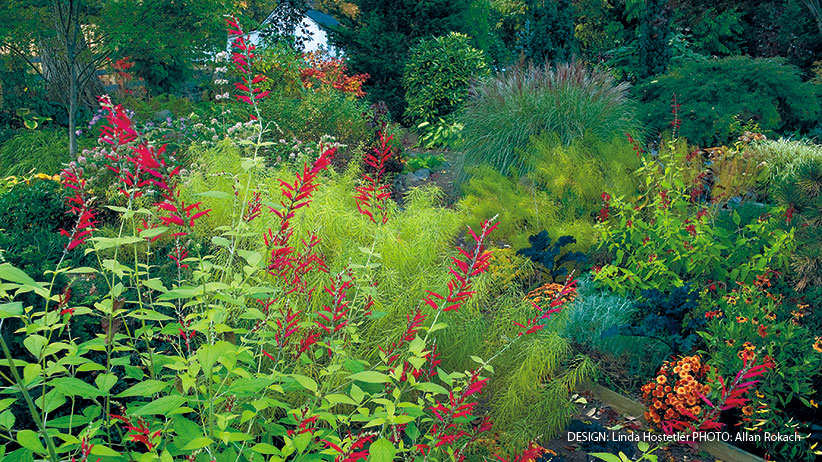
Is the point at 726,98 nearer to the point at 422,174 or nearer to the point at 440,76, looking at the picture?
the point at 422,174

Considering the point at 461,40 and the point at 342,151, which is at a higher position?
the point at 461,40

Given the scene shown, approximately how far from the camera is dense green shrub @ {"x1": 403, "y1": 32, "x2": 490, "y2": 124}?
38.6ft

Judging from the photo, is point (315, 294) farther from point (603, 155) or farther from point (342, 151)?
point (342, 151)

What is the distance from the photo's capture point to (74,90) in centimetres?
746

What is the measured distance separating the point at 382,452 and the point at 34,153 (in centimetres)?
824

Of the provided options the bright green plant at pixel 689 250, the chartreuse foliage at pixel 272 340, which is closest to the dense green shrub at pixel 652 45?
the bright green plant at pixel 689 250

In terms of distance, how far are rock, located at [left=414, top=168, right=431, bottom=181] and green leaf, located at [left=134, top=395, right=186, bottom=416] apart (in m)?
7.07

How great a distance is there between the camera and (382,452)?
1435 mm

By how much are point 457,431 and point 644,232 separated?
111 inches

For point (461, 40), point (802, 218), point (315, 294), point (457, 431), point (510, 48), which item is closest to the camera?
point (457, 431)

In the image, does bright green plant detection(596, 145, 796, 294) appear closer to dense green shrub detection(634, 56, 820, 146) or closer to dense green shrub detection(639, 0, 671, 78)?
dense green shrub detection(634, 56, 820, 146)

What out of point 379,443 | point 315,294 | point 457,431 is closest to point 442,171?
point 315,294

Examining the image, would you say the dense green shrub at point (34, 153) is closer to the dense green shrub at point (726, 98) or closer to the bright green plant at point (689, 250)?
the bright green plant at point (689, 250)

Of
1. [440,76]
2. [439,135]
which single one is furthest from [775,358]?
[440,76]
